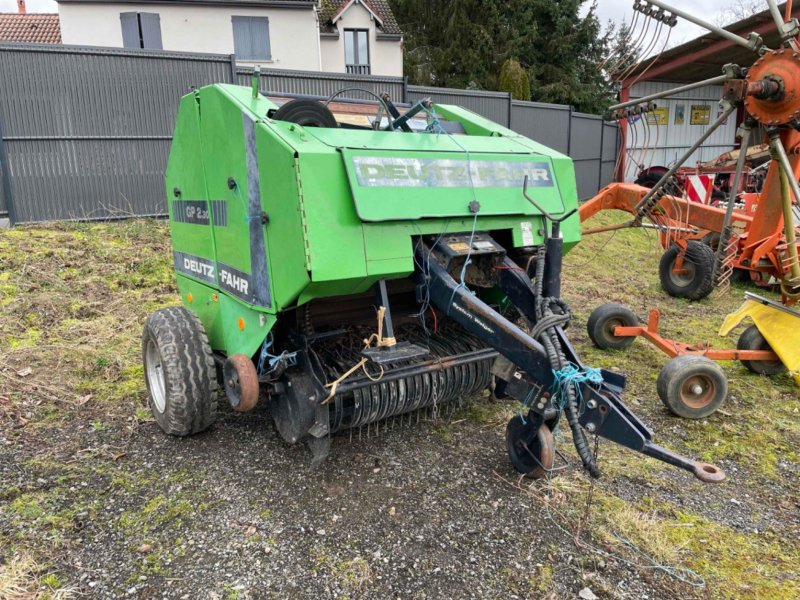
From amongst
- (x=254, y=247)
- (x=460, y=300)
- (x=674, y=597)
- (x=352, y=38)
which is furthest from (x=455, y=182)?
(x=352, y=38)

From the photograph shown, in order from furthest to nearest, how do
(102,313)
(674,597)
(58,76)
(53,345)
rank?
1. (58,76)
2. (102,313)
3. (53,345)
4. (674,597)

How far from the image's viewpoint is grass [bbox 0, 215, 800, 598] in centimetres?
248

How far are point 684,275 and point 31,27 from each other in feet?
82.7

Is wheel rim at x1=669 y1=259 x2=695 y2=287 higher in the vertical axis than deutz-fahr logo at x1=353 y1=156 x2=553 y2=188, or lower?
lower

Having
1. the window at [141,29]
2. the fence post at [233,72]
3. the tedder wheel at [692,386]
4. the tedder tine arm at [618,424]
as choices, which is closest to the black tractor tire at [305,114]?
the tedder tine arm at [618,424]

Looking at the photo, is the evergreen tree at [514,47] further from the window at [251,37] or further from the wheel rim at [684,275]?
the wheel rim at [684,275]

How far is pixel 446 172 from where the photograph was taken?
3039 mm

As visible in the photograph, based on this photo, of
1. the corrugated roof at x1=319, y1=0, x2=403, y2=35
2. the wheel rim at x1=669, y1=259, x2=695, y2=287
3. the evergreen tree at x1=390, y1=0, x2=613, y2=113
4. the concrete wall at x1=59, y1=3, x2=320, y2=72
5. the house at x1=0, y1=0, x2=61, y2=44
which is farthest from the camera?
the evergreen tree at x1=390, y1=0, x2=613, y2=113

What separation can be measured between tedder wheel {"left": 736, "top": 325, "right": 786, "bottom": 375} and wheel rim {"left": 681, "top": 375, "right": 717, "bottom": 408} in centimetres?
90

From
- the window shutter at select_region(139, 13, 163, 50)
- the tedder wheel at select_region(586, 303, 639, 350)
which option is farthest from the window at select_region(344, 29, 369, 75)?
the tedder wheel at select_region(586, 303, 639, 350)

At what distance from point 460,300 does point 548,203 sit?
39.1 inches

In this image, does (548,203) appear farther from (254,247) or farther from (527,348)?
(254,247)

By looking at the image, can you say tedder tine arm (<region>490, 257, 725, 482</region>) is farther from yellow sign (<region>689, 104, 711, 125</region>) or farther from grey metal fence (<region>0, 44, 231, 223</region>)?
yellow sign (<region>689, 104, 711, 125</region>)

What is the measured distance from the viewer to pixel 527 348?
2.56 meters
